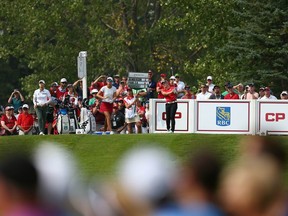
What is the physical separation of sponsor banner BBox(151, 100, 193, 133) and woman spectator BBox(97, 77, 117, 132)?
1194 millimetres

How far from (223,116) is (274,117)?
131 centimetres

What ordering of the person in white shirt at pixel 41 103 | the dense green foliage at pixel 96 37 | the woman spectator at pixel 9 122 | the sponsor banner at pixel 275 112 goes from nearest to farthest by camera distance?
the sponsor banner at pixel 275 112 → the person in white shirt at pixel 41 103 → the woman spectator at pixel 9 122 → the dense green foliage at pixel 96 37

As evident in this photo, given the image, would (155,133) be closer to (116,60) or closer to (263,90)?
(263,90)

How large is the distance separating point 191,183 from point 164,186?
0.45ft

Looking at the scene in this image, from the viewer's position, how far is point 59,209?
4621mm

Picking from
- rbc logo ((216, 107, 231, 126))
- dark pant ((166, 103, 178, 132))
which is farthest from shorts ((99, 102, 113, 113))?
rbc logo ((216, 107, 231, 126))

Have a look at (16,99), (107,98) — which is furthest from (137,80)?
(107,98)

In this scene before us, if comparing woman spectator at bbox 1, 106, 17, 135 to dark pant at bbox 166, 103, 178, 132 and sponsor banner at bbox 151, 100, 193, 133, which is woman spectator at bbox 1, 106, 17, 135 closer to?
sponsor banner at bbox 151, 100, 193, 133

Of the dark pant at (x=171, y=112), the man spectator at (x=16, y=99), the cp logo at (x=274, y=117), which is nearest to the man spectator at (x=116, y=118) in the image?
the dark pant at (x=171, y=112)

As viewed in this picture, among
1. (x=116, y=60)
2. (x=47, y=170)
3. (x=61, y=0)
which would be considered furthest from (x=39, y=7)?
(x=47, y=170)

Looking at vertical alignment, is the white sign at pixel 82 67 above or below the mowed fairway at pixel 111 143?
above

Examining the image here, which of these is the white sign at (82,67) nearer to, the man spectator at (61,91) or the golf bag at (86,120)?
the man spectator at (61,91)

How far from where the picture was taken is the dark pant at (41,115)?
30203mm

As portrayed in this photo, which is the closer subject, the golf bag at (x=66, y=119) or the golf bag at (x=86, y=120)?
the golf bag at (x=86, y=120)
